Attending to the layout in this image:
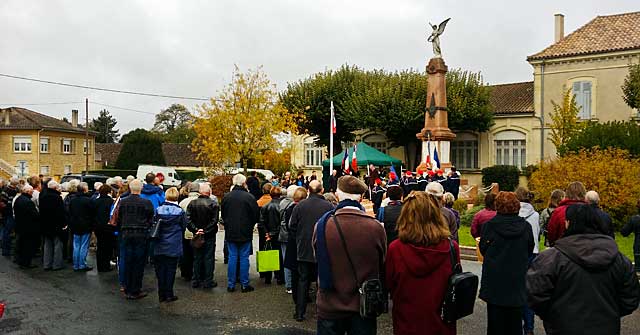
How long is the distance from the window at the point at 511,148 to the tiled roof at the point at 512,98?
143 cm

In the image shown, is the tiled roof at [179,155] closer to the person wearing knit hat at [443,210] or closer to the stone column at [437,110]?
the stone column at [437,110]

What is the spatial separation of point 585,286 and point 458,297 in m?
0.80

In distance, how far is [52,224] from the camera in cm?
1045

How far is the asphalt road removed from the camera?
669cm

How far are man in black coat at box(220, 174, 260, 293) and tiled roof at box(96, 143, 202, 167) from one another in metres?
54.6

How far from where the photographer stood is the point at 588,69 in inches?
1244

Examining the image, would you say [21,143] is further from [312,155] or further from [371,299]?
[371,299]

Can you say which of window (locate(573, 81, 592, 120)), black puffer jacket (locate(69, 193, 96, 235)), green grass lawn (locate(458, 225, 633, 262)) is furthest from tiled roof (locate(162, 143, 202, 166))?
black puffer jacket (locate(69, 193, 96, 235))

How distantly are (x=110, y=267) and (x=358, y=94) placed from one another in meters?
27.6

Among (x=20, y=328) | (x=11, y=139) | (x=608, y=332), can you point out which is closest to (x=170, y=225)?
(x=20, y=328)

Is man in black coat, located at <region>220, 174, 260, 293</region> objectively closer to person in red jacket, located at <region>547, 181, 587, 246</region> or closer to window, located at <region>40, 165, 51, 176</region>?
person in red jacket, located at <region>547, 181, 587, 246</region>

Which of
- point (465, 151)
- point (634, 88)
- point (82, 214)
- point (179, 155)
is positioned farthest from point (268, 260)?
point (179, 155)

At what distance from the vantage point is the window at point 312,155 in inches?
1746

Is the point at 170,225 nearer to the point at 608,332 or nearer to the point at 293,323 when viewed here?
the point at 293,323
